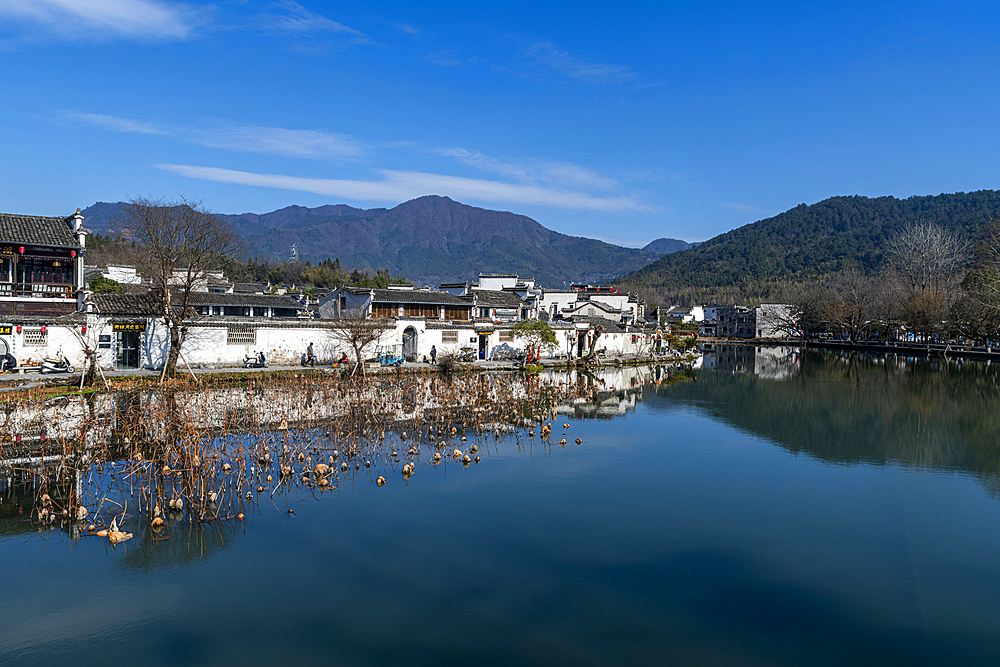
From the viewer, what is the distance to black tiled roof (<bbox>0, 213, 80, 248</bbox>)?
26.5 metres

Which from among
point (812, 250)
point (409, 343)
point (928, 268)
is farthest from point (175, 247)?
point (812, 250)

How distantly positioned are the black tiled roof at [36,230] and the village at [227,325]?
0.04 m

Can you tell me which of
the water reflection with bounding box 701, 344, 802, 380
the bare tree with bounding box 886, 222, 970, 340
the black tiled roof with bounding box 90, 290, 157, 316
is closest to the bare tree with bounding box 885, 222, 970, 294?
the bare tree with bounding box 886, 222, 970, 340

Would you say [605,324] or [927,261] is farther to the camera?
[927,261]

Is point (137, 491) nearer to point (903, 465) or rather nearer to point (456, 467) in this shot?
point (456, 467)

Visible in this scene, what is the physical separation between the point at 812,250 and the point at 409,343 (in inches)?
6262

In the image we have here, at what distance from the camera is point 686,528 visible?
1148 cm

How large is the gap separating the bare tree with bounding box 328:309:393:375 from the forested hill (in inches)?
5009

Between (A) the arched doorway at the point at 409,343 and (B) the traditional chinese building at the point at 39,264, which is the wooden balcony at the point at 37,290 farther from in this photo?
(A) the arched doorway at the point at 409,343

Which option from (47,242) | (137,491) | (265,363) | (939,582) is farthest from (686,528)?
(47,242)

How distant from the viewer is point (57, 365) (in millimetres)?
25484

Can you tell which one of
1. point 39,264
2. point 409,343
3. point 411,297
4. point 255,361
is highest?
point 39,264

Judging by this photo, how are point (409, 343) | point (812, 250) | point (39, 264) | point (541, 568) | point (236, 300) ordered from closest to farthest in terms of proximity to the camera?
point (541, 568) < point (39, 264) < point (409, 343) < point (236, 300) < point (812, 250)

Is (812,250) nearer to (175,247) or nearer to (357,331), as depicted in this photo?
(357,331)
